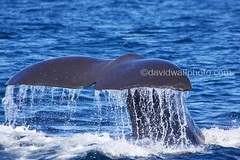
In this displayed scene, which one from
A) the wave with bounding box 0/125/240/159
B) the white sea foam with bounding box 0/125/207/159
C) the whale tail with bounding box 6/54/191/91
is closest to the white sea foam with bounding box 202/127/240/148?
the wave with bounding box 0/125/240/159

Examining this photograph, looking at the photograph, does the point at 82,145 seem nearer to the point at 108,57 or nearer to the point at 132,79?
the point at 132,79

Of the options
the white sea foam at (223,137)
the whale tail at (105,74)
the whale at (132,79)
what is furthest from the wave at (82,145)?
the whale tail at (105,74)

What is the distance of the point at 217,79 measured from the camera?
1370 centimetres

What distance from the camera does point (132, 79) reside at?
20.2ft

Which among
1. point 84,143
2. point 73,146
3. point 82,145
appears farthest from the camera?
point 84,143

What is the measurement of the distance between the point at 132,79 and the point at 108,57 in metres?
9.79

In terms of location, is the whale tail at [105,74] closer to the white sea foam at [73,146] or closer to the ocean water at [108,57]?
the ocean water at [108,57]

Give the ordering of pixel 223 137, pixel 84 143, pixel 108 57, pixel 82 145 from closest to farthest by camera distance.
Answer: pixel 82 145 → pixel 84 143 → pixel 223 137 → pixel 108 57

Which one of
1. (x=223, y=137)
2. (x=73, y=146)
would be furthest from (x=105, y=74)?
(x=223, y=137)

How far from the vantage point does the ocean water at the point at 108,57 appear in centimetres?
770

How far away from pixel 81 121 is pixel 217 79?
4867mm

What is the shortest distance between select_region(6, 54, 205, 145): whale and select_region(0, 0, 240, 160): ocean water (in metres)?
0.18

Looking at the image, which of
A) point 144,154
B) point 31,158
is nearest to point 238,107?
point 144,154

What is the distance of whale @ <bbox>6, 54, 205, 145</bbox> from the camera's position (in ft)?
19.9
